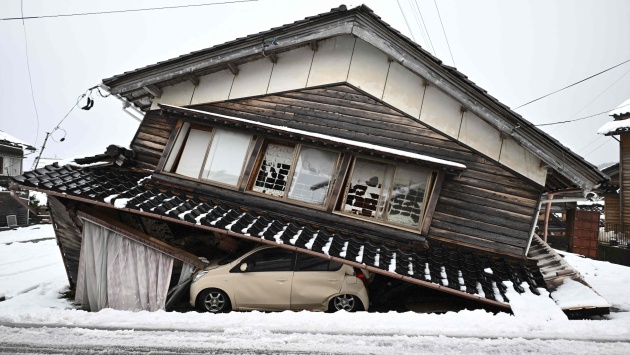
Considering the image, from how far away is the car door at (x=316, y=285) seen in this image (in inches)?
290

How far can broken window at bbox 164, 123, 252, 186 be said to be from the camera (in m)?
9.19

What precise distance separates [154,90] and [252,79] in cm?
272

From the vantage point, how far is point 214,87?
9.64 meters

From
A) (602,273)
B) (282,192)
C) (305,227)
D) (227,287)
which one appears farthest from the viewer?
(602,273)

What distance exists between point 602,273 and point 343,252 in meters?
9.43

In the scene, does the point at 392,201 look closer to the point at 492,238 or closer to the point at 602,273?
the point at 492,238

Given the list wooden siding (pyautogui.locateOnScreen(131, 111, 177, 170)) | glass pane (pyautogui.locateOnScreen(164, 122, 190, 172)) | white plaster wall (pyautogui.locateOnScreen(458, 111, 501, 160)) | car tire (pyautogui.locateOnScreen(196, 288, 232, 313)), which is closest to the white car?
car tire (pyautogui.locateOnScreen(196, 288, 232, 313))

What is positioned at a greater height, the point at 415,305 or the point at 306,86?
the point at 306,86

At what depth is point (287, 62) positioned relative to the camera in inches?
368

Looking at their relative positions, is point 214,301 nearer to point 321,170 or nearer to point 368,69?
point 321,170

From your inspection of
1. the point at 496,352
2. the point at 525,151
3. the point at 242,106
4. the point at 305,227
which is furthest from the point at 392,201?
the point at 242,106

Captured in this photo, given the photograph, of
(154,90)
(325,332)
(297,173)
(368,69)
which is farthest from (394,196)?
(154,90)

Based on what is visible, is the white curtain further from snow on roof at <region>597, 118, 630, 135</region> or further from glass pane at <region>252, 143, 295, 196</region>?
snow on roof at <region>597, 118, 630, 135</region>

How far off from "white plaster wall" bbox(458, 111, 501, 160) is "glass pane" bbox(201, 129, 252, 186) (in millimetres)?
5372
